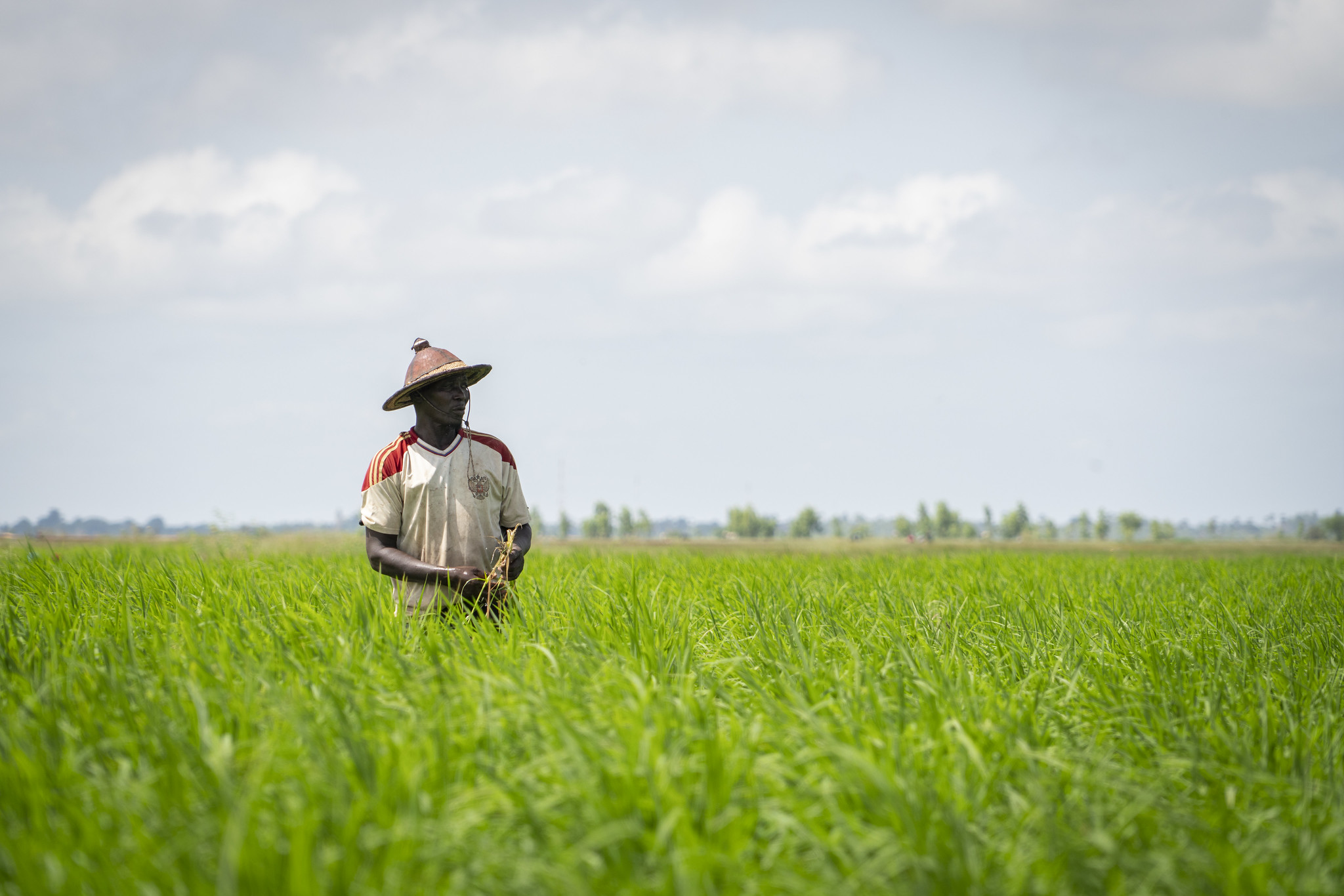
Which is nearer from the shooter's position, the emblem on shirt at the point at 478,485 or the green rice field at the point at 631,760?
the green rice field at the point at 631,760

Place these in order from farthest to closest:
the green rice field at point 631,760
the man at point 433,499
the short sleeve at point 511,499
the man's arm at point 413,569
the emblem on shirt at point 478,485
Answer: the short sleeve at point 511,499 < the emblem on shirt at point 478,485 < the man at point 433,499 < the man's arm at point 413,569 < the green rice field at point 631,760

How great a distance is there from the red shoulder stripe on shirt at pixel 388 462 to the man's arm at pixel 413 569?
0.26 metres

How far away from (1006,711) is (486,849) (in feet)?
6.17

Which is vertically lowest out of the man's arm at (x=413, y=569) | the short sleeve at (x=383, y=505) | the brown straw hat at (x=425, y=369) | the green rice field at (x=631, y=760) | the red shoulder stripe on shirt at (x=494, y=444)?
the green rice field at (x=631, y=760)

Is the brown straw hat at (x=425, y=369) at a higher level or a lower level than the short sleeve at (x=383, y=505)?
higher

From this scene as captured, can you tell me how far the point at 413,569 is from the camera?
419cm

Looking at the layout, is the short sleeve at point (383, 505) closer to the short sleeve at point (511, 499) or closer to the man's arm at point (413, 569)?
the man's arm at point (413, 569)

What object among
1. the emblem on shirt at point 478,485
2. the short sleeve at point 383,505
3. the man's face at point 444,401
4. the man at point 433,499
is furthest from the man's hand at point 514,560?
the man's face at point 444,401

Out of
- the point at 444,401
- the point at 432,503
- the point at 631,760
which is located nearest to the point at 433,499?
the point at 432,503

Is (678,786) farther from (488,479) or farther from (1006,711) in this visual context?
(488,479)

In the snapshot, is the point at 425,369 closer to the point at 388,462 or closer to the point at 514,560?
the point at 388,462

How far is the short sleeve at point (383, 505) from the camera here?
4285 millimetres

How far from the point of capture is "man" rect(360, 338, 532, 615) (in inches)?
167

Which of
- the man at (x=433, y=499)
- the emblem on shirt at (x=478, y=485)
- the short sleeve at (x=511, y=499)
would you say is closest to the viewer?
the man at (x=433, y=499)
